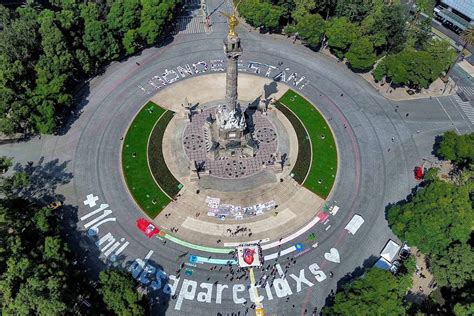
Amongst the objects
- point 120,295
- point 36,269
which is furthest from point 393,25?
point 36,269

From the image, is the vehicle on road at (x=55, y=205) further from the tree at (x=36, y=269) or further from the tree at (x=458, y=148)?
the tree at (x=458, y=148)

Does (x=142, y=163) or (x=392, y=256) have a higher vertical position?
(x=392, y=256)

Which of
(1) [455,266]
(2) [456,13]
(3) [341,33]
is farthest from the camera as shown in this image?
(2) [456,13]

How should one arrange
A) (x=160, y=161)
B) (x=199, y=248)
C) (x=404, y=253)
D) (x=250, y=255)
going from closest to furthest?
(x=250, y=255), (x=199, y=248), (x=404, y=253), (x=160, y=161)

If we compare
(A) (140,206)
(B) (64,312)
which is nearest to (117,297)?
(B) (64,312)

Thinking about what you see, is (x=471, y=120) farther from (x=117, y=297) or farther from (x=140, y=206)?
(x=117, y=297)

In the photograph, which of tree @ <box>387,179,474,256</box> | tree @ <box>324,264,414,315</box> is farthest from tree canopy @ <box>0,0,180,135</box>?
tree @ <box>387,179,474,256</box>

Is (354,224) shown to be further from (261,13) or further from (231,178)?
(261,13)
